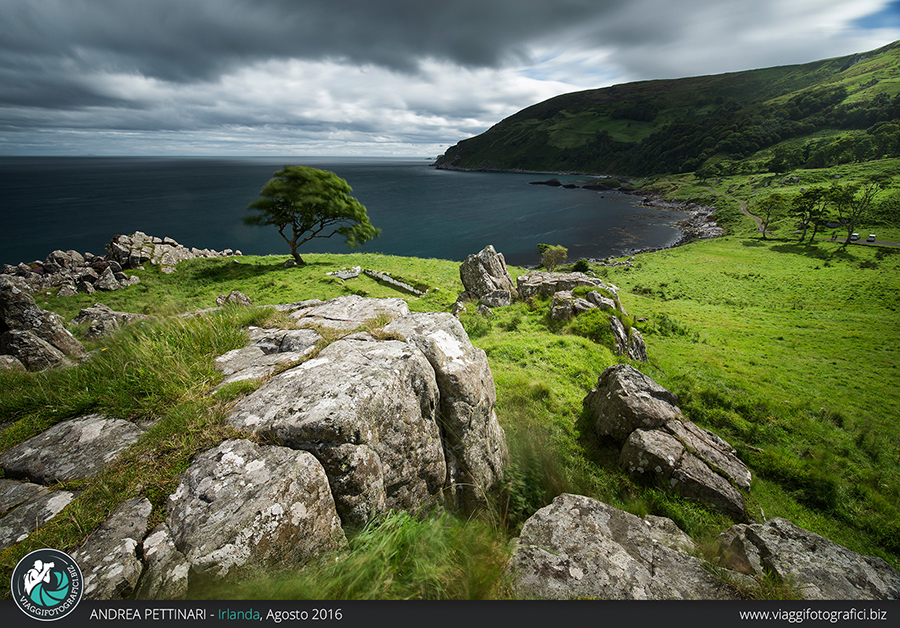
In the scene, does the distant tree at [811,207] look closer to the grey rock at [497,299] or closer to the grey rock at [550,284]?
the grey rock at [550,284]

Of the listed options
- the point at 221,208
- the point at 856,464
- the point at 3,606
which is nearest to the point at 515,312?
the point at 856,464

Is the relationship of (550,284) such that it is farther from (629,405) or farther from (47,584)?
(47,584)

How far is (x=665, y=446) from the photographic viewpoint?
8812 mm

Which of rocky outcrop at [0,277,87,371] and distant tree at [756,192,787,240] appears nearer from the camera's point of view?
rocky outcrop at [0,277,87,371]

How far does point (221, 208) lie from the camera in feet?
359

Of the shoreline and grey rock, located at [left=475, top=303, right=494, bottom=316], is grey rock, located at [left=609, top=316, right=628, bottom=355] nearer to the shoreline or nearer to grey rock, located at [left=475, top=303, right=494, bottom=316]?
grey rock, located at [left=475, top=303, right=494, bottom=316]

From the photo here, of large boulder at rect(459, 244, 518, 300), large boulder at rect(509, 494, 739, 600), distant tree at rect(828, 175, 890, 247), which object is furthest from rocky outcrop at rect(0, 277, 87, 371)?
distant tree at rect(828, 175, 890, 247)

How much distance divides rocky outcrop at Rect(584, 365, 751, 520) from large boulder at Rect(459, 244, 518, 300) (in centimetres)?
1557

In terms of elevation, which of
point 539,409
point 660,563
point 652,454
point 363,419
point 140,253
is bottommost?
point 140,253

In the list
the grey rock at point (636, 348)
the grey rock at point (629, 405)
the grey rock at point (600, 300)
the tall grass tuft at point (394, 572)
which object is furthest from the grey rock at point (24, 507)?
the grey rock at point (600, 300)

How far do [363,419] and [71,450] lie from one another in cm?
343

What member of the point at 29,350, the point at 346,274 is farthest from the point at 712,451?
the point at 346,274

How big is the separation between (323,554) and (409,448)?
1781 mm

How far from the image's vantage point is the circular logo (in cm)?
279
